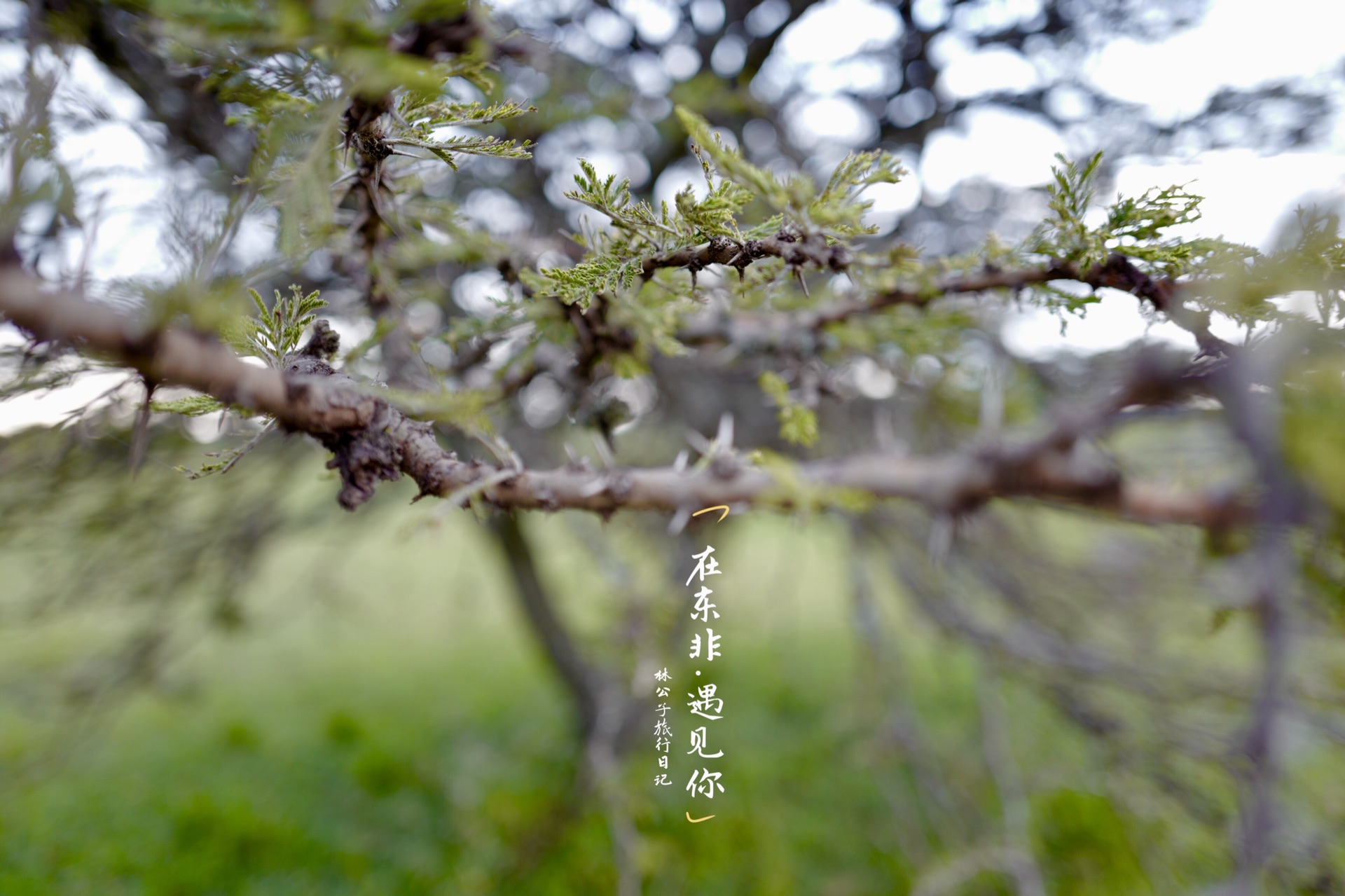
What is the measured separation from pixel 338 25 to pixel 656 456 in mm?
3044

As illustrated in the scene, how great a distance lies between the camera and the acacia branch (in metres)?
0.52

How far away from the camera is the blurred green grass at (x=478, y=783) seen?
2371 mm

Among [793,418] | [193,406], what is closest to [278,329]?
[193,406]

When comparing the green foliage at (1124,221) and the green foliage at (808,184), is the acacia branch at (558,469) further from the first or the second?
the green foliage at (808,184)

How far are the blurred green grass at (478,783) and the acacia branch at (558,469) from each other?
52 centimetres

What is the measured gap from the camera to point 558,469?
103 centimetres

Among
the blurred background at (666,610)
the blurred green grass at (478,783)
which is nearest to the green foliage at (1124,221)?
the blurred background at (666,610)

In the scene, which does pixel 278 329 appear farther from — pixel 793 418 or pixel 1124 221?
pixel 1124 221

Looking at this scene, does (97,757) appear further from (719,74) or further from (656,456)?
(719,74)

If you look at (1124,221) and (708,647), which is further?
(708,647)

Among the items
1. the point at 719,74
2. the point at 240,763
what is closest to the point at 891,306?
the point at 719,74

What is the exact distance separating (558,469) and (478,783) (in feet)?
9.19

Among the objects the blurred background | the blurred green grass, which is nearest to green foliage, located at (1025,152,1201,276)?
the blurred background

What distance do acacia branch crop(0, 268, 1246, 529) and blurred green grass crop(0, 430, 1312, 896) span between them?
52cm
